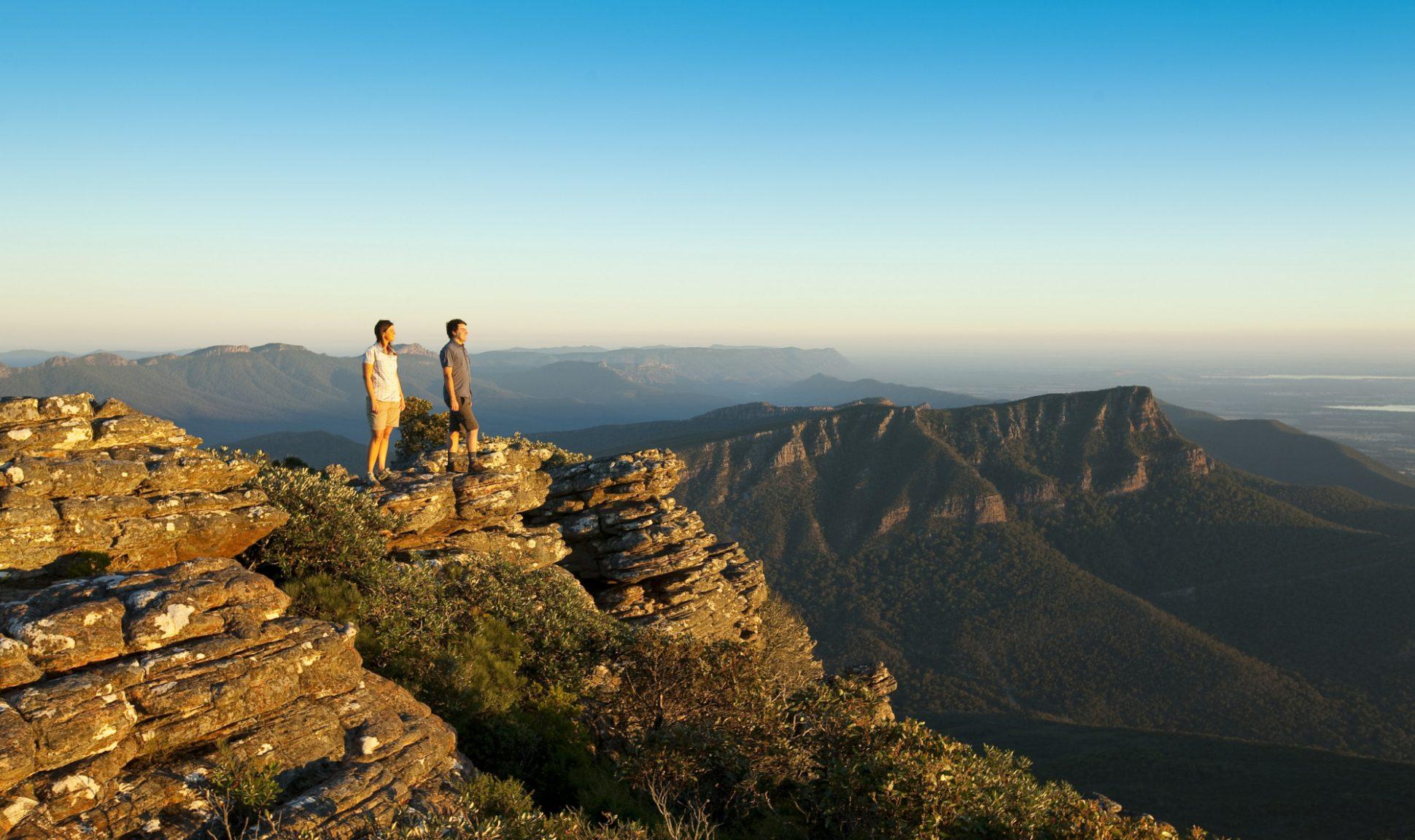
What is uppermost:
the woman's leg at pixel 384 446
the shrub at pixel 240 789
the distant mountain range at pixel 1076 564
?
the woman's leg at pixel 384 446

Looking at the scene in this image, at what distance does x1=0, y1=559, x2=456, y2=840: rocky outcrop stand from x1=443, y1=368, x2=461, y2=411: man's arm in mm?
8387

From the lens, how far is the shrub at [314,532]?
1456 centimetres

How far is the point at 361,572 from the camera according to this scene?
48.6 ft

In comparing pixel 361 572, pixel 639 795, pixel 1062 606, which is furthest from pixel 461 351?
pixel 1062 606

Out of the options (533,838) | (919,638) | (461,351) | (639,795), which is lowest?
(919,638)

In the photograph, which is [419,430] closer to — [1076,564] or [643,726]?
[643,726]

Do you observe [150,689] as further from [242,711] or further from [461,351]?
[461,351]

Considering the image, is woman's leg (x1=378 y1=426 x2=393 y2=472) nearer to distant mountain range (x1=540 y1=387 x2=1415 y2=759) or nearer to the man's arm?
the man's arm

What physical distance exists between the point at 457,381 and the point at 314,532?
5341 millimetres

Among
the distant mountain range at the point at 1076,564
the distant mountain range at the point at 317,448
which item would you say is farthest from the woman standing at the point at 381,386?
the distant mountain range at the point at 317,448

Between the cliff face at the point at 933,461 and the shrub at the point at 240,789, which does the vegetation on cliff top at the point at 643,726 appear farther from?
the cliff face at the point at 933,461

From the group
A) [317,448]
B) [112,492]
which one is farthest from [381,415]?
[317,448]

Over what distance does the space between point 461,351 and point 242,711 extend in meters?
11.4

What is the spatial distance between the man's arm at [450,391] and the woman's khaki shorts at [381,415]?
1482 mm
